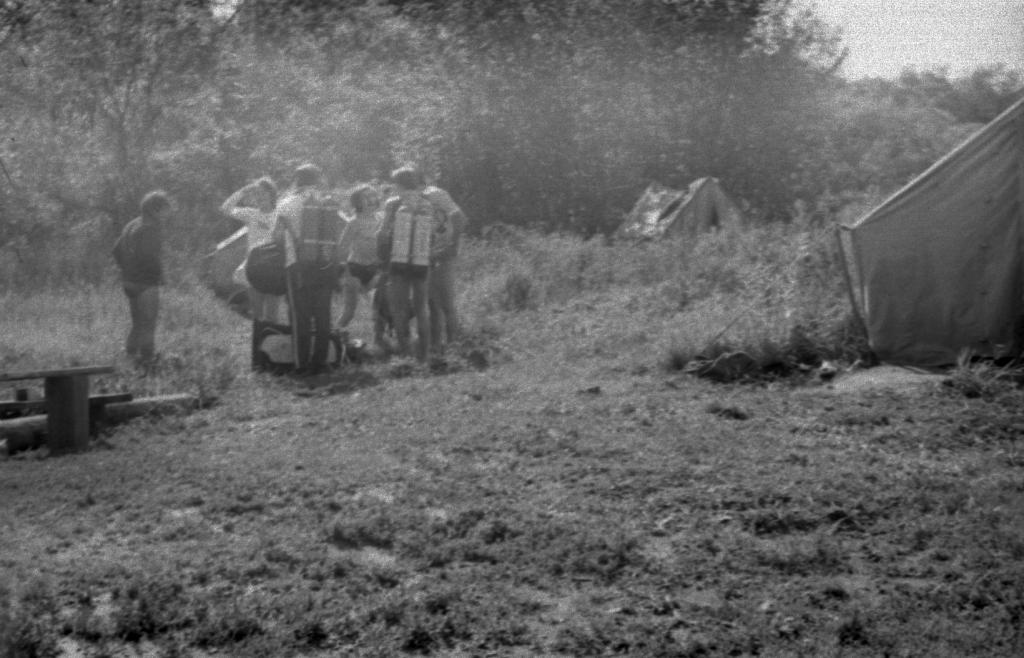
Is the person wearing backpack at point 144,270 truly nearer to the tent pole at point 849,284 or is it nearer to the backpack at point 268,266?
the backpack at point 268,266

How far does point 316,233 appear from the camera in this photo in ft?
42.4

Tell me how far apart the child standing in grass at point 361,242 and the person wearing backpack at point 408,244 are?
750 mm

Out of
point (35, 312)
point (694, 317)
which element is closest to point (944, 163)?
point (694, 317)

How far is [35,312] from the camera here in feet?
58.1

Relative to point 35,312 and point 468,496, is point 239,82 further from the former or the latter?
point 468,496

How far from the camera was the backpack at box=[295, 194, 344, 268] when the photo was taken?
12898 millimetres

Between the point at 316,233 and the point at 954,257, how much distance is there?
519 cm

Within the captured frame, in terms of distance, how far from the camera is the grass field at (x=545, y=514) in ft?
18.4

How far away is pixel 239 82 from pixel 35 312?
9.18m

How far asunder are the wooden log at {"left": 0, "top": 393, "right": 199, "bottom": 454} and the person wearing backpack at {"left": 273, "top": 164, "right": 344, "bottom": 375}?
1.83m

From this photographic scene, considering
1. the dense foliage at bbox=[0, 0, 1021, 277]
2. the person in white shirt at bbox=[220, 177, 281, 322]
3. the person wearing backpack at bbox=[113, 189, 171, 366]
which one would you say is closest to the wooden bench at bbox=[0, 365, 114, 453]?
the person wearing backpack at bbox=[113, 189, 171, 366]

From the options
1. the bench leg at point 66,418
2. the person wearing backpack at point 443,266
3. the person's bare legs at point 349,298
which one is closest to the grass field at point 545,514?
the bench leg at point 66,418

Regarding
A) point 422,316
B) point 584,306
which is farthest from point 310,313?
point 584,306

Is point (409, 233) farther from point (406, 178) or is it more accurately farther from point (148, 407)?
point (148, 407)
